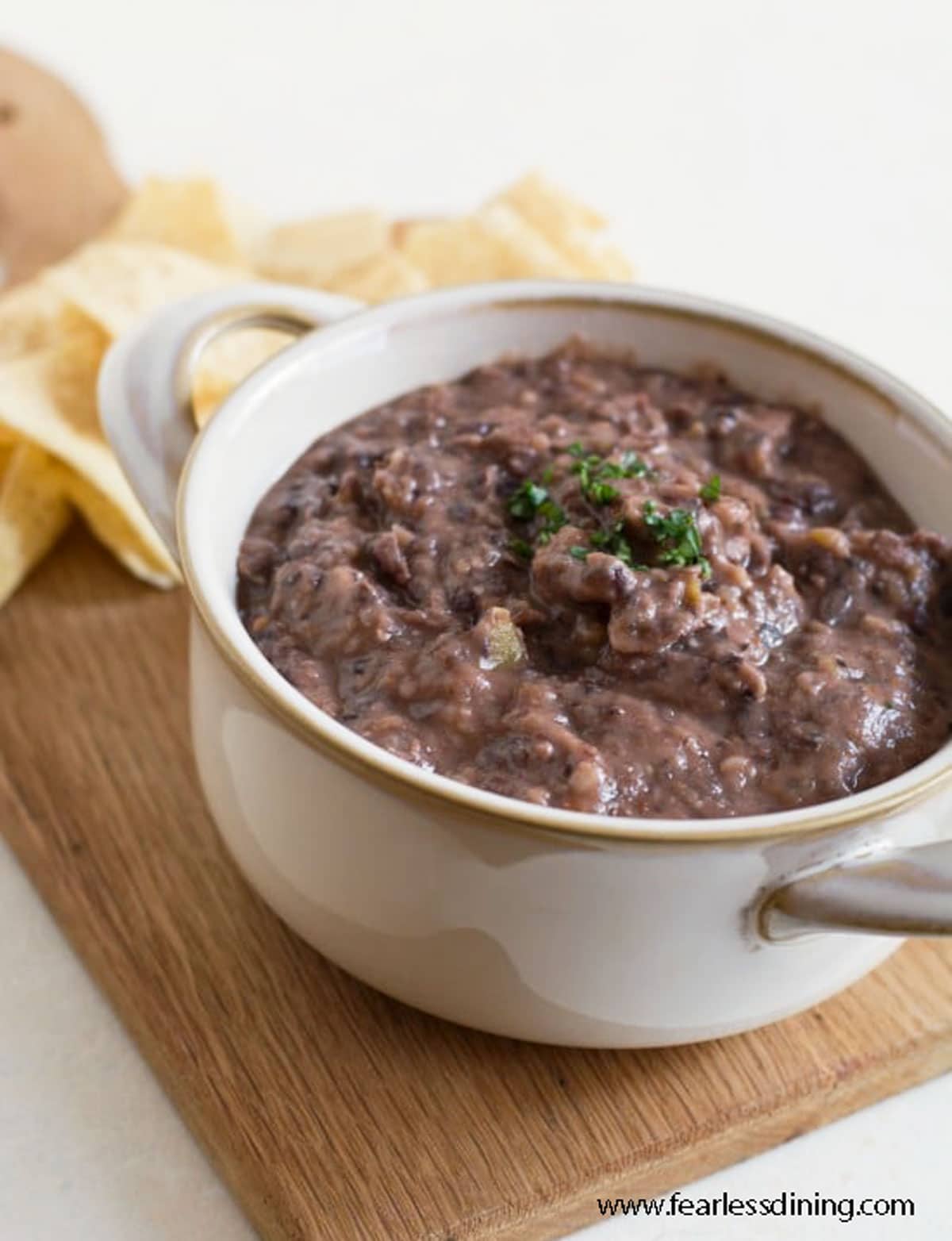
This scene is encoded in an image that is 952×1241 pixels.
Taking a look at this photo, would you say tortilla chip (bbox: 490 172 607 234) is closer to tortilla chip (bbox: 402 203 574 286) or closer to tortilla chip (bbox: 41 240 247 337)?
tortilla chip (bbox: 402 203 574 286)

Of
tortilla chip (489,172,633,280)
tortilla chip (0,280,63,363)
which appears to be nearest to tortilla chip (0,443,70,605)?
tortilla chip (0,280,63,363)

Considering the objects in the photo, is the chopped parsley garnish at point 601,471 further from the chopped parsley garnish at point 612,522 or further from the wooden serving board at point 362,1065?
the wooden serving board at point 362,1065

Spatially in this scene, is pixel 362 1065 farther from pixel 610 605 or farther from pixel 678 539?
pixel 678 539

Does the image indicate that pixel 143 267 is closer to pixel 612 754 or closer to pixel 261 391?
pixel 261 391

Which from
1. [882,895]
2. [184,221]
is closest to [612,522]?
[882,895]

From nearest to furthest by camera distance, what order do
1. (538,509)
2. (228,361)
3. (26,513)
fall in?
1. (538,509)
2. (26,513)
3. (228,361)

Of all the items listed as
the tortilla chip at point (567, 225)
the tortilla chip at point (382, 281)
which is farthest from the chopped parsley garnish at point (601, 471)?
the tortilla chip at point (567, 225)
